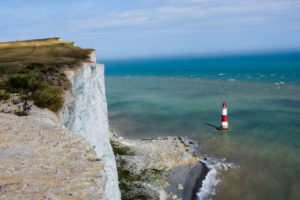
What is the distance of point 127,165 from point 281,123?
942 inches

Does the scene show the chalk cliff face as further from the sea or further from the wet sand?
the sea

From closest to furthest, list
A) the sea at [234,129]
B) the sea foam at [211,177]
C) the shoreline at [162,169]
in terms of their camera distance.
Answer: the shoreline at [162,169], the sea foam at [211,177], the sea at [234,129]

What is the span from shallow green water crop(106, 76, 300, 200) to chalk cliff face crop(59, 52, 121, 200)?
1020 cm

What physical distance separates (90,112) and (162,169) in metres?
10.0

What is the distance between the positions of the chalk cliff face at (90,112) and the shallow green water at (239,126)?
10203mm

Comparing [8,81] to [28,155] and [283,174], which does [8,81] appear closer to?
[28,155]

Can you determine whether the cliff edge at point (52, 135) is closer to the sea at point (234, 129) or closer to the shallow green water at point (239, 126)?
the sea at point (234, 129)

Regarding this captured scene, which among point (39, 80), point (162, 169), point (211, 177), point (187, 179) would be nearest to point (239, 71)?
point (211, 177)

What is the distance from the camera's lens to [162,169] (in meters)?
22.4

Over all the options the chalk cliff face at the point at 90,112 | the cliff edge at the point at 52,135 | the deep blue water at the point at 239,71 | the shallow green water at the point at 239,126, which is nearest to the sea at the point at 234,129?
the shallow green water at the point at 239,126

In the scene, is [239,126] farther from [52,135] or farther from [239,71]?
[239,71]

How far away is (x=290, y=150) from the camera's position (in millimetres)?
26531

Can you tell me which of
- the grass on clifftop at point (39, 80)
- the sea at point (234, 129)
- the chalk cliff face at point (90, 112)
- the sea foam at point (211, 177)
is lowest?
the sea foam at point (211, 177)

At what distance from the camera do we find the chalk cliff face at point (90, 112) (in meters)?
12.3
